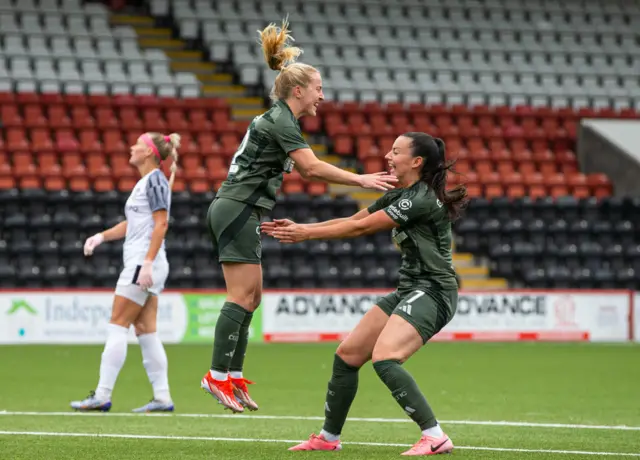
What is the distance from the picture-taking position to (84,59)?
948 inches

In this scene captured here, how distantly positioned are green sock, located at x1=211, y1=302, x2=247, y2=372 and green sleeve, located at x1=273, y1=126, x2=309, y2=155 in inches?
39.8

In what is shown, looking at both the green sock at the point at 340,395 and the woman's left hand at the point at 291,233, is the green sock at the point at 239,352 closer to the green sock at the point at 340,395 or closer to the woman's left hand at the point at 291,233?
the green sock at the point at 340,395

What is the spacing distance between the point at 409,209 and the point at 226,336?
1.37 meters

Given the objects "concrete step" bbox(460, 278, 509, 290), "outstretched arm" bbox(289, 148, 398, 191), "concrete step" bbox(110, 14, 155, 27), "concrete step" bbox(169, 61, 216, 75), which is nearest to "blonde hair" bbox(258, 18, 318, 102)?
"outstretched arm" bbox(289, 148, 398, 191)

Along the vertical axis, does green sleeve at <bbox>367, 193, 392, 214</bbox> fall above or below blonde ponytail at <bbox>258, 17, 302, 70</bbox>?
below

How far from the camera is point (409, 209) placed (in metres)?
6.28

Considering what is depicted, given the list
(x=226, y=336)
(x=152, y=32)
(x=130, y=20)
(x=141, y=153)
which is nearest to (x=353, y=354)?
(x=226, y=336)

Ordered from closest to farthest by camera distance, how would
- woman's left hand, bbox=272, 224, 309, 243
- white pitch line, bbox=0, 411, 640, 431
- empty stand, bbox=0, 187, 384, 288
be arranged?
woman's left hand, bbox=272, 224, 309, 243, white pitch line, bbox=0, 411, 640, 431, empty stand, bbox=0, 187, 384, 288

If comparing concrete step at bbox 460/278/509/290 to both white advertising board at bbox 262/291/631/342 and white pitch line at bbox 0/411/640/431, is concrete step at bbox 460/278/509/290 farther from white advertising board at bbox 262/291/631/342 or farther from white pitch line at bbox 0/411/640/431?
white pitch line at bbox 0/411/640/431

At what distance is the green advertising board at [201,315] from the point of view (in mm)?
17531

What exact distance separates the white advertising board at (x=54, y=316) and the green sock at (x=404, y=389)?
1138 cm

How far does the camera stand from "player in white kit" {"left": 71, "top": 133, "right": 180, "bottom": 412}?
865 cm

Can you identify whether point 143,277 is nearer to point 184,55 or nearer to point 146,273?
point 146,273

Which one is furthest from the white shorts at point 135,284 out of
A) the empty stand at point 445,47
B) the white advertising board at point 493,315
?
the empty stand at point 445,47
